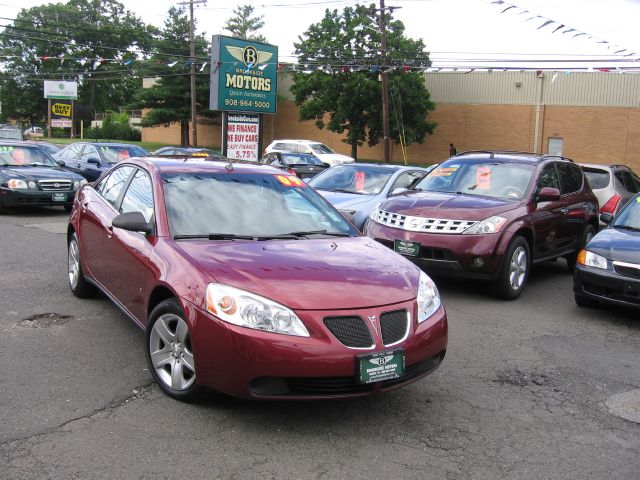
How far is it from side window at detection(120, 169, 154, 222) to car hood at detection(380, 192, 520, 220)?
3.42 m

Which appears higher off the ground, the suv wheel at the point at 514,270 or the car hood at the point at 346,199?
the car hood at the point at 346,199

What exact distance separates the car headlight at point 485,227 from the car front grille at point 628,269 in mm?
1268

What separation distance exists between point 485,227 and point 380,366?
3986 millimetres

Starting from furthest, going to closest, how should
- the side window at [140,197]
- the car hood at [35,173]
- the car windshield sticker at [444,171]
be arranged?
the car hood at [35,173], the car windshield sticker at [444,171], the side window at [140,197]

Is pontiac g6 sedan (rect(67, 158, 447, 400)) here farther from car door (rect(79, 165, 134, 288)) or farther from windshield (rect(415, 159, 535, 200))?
windshield (rect(415, 159, 535, 200))

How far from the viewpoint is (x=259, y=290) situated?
3666mm

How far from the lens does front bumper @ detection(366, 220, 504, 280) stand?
7102 mm

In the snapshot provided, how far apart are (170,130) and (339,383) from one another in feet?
195

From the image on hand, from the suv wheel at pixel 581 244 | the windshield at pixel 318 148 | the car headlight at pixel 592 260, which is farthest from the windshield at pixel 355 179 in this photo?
the windshield at pixel 318 148

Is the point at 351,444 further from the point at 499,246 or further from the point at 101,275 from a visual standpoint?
the point at 499,246

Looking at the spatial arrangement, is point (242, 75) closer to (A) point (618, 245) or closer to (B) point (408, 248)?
(B) point (408, 248)

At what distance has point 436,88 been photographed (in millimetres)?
43656

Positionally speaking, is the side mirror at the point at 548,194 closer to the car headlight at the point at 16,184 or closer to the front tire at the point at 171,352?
the front tire at the point at 171,352

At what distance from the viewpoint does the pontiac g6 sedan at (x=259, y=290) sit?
11.7ft
